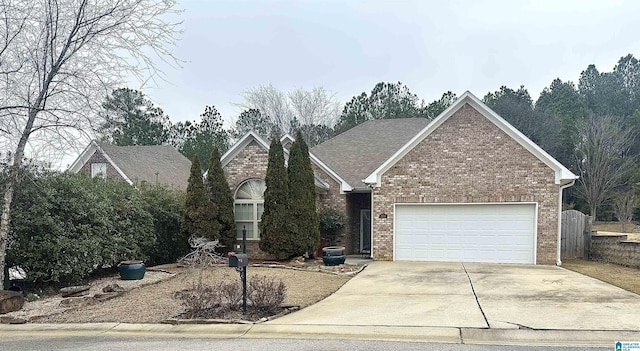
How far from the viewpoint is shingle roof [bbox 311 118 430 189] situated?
18.5 m

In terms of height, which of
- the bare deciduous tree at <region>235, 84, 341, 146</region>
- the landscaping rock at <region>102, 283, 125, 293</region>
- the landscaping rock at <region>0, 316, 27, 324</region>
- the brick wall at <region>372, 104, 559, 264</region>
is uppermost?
the bare deciduous tree at <region>235, 84, 341, 146</region>

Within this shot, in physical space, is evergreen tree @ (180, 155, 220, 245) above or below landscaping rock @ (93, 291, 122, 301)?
above

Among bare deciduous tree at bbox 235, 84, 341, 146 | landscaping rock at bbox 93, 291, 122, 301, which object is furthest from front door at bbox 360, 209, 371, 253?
bare deciduous tree at bbox 235, 84, 341, 146

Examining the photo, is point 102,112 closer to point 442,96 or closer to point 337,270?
point 337,270

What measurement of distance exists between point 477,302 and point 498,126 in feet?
25.8

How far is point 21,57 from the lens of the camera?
30.3ft

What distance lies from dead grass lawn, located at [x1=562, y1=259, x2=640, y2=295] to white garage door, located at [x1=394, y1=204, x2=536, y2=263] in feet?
5.07

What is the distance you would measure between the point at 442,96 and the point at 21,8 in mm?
34348

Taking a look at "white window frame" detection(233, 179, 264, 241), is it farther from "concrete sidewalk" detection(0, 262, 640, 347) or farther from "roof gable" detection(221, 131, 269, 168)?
"concrete sidewalk" detection(0, 262, 640, 347)

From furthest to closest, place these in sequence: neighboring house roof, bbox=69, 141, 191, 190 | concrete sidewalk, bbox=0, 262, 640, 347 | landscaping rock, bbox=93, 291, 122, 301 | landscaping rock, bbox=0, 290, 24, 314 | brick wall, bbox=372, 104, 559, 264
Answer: neighboring house roof, bbox=69, 141, 191, 190, brick wall, bbox=372, 104, 559, 264, landscaping rock, bbox=93, 291, 122, 301, landscaping rock, bbox=0, 290, 24, 314, concrete sidewalk, bbox=0, 262, 640, 347

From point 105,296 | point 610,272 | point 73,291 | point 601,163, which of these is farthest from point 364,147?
point 601,163

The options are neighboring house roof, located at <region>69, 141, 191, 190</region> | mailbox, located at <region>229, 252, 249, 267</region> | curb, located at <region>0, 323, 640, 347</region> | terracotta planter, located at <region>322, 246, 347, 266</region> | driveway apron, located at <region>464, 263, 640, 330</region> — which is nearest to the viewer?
curb, located at <region>0, 323, 640, 347</region>

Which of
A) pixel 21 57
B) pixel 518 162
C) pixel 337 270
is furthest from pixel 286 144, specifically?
pixel 21 57

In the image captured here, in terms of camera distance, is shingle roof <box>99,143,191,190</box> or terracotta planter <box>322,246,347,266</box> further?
shingle roof <box>99,143,191,190</box>
